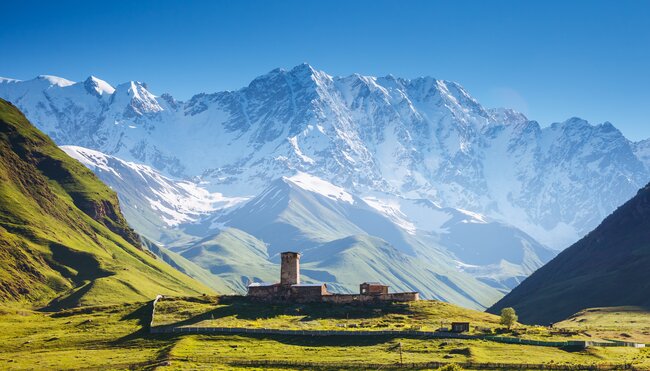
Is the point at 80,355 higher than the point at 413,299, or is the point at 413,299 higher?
the point at 413,299

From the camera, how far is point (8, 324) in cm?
17212

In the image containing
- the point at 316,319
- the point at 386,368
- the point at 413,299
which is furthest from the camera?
the point at 413,299

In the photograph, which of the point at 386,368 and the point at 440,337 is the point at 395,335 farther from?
the point at 386,368

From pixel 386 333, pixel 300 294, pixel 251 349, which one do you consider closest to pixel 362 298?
pixel 300 294

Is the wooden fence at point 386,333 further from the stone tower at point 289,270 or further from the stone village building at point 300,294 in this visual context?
the stone tower at point 289,270

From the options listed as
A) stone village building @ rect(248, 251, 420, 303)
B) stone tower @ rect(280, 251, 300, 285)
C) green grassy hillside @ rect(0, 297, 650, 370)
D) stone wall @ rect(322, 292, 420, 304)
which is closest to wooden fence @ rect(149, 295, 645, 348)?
green grassy hillside @ rect(0, 297, 650, 370)

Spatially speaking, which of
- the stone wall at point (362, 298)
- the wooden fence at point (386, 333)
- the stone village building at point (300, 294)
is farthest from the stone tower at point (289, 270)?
the wooden fence at point (386, 333)

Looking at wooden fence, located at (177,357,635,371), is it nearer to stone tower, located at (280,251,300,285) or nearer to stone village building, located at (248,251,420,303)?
stone village building, located at (248,251,420,303)

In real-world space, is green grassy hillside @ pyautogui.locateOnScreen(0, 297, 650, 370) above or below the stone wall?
below

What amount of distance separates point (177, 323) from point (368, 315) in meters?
37.6

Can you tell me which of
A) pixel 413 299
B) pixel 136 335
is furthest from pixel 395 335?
pixel 136 335

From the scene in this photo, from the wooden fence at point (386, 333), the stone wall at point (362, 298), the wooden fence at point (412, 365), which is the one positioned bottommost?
the wooden fence at point (412, 365)

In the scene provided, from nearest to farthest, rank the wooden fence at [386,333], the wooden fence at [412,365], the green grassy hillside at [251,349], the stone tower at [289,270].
Result: 1. the wooden fence at [412,365]
2. the green grassy hillside at [251,349]
3. the wooden fence at [386,333]
4. the stone tower at [289,270]

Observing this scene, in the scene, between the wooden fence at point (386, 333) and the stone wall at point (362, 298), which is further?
the stone wall at point (362, 298)
